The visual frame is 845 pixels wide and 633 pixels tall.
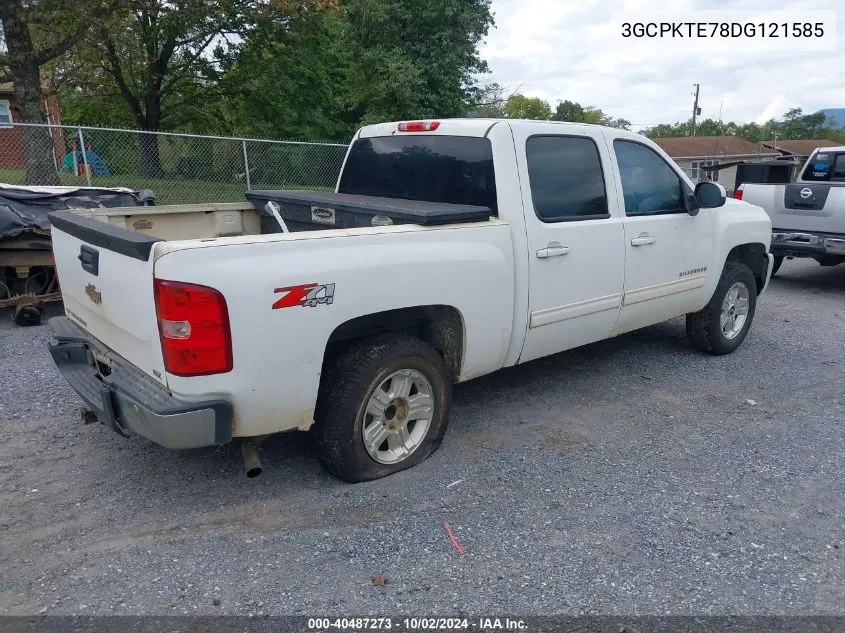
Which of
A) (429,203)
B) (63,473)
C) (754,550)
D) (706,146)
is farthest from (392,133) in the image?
(706,146)

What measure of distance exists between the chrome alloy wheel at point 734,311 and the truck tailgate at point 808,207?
130 inches

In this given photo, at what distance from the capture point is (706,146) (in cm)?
4909

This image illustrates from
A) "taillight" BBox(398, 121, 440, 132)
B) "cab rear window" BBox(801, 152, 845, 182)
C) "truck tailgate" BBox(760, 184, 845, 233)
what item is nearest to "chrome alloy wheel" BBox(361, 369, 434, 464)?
"taillight" BBox(398, 121, 440, 132)

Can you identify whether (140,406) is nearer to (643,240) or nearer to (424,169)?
(424,169)

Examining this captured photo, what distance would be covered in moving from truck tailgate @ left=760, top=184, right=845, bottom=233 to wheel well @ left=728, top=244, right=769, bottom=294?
117 inches

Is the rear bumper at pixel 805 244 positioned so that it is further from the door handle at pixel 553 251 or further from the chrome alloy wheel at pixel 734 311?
the door handle at pixel 553 251

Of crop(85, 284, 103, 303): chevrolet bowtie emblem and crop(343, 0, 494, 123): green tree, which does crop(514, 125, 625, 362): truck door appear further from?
crop(343, 0, 494, 123): green tree

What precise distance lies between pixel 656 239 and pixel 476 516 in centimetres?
258

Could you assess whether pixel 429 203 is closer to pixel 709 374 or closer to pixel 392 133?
pixel 392 133

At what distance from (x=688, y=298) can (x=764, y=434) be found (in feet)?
4.38

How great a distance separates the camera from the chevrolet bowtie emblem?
11.2 ft

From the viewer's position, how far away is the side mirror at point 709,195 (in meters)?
5.12

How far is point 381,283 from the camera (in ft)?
10.9

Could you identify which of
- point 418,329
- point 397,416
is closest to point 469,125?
point 418,329
